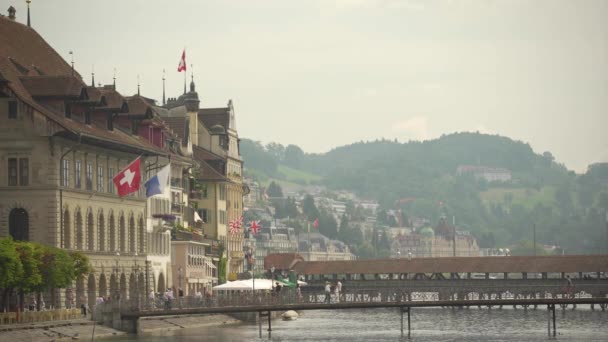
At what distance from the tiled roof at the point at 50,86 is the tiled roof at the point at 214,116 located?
7587cm

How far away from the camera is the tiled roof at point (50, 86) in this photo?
11931cm

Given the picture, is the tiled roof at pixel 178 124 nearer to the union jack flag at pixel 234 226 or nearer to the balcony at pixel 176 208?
the balcony at pixel 176 208

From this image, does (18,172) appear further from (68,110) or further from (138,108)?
(138,108)

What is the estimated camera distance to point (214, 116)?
197625 mm

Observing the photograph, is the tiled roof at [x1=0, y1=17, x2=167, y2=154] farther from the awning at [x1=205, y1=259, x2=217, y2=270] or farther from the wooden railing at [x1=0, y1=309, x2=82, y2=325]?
the awning at [x1=205, y1=259, x2=217, y2=270]

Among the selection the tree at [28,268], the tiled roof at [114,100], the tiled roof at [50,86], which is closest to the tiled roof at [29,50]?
the tiled roof at [50,86]

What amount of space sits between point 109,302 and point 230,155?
81700 mm

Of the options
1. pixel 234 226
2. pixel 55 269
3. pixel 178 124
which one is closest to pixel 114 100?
pixel 55 269

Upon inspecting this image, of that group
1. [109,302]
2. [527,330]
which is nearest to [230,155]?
[527,330]

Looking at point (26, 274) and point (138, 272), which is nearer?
point (26, 274)

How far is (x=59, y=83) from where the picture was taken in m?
120

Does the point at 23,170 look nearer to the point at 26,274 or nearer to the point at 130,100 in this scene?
the point at 26,274

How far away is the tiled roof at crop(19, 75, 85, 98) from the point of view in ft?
391

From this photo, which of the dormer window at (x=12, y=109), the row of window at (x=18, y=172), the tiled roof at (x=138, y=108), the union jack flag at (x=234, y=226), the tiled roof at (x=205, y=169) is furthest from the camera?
the tiled roof at (x=205, y=169)
